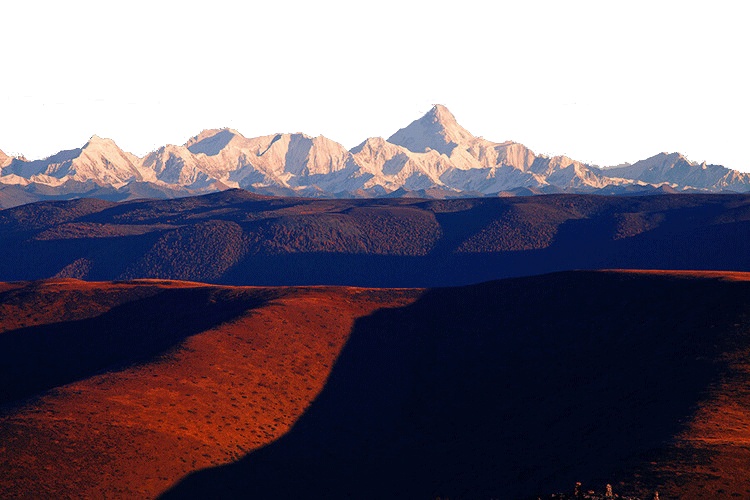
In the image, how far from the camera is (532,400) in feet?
323

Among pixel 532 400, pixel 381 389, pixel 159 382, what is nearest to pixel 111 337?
pixel 159 382

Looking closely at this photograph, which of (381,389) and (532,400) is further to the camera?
(381,389)

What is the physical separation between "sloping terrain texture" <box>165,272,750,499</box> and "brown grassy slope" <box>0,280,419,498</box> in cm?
342

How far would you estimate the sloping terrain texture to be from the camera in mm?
69375

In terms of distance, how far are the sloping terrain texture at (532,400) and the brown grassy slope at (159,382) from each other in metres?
3.42

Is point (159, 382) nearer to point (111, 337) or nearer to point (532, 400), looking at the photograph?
point (111, 337)

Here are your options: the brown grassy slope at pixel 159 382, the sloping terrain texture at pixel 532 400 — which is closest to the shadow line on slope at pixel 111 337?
the brown grassy slope at pixel 159 382

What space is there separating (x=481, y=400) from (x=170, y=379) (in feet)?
109

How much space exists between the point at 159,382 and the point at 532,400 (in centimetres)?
3866

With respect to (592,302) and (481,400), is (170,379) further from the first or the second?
(592,302)

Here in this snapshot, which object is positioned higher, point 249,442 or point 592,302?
point 592,302

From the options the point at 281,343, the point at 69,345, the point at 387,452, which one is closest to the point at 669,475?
the point at 387,452

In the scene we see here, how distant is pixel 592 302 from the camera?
123m

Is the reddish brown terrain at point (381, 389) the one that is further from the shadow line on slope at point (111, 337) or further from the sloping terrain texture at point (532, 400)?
the shadow line on slope at point (111, 337)
